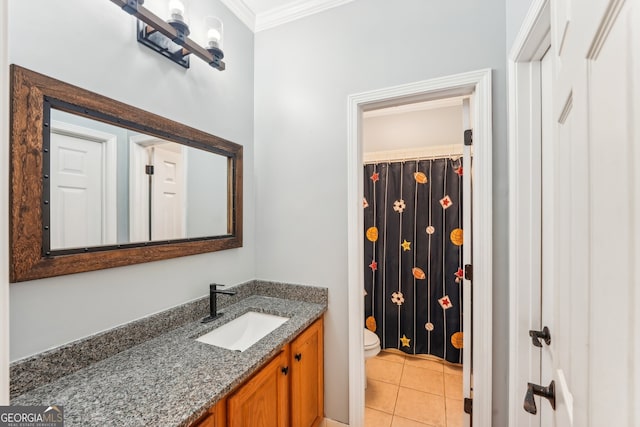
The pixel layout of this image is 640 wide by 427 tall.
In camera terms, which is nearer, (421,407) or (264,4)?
(264,4)

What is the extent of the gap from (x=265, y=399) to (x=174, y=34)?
5.40 ft

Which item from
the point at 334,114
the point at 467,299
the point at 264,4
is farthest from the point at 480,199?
the point at 264,4

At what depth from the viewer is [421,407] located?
1.87 metres

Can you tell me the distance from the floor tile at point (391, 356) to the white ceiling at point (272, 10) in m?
2.79

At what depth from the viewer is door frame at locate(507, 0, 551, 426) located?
3.64ft

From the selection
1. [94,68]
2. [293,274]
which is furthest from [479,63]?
[94,68]

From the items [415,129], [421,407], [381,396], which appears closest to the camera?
[421,407]

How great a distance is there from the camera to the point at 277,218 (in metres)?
1.83

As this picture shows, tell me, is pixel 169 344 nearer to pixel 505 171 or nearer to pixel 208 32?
pixel 208 32

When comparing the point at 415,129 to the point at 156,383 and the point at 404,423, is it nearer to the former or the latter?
the point at 404,423

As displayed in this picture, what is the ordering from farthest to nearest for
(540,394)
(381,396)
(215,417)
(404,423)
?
1. (381,396)
2. (404,423)
3. (215,417)
4. (540,394)

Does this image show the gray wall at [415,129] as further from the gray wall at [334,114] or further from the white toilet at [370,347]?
the white toilet at [370,347]

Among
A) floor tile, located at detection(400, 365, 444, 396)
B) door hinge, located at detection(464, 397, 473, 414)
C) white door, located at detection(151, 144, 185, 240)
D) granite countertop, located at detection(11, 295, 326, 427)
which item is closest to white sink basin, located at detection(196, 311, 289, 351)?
granite countertop, located at detection(11, 295, 326, 427)

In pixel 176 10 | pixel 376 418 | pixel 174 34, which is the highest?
pixel 176 10
